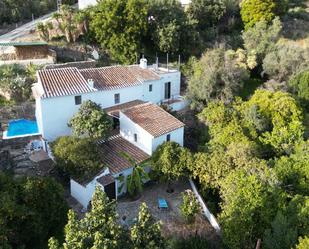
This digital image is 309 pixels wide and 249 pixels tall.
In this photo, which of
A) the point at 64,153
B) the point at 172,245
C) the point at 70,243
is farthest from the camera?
the point at 64,153

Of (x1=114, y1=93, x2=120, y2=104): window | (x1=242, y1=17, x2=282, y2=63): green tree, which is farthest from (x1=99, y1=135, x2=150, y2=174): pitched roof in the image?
(x1=242, y1=17, x2=282, y2=63): green tree

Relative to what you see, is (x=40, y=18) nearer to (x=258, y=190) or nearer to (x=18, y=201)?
(x=18, y=201)

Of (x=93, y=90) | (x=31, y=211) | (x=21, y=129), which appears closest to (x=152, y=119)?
(x=93, y=90)

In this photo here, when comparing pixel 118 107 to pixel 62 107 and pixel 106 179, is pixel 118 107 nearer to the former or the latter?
pixel 62 107

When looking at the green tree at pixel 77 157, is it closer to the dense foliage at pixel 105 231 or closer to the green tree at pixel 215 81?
the dense foliage at pixel 105 231

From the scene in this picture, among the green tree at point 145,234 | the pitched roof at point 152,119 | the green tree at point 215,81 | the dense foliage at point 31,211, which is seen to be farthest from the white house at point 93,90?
the green tree at point 145,234

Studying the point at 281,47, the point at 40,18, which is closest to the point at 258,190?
the point at 281,47
